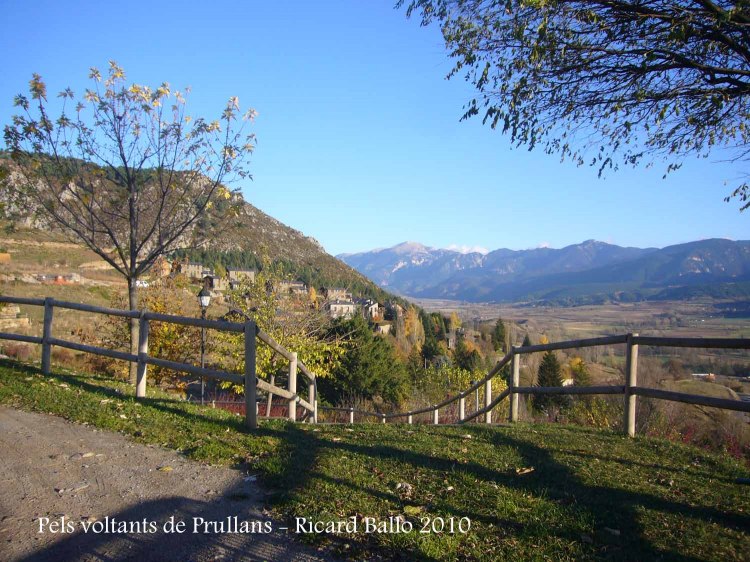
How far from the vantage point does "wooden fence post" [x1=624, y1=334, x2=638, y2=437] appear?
6.77 meters

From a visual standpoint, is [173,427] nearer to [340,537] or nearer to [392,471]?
[392,471]

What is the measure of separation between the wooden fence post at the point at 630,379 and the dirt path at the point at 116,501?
4969 mm

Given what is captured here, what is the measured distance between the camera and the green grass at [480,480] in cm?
352

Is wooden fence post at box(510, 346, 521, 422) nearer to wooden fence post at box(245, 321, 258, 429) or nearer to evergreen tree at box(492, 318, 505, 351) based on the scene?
wooden fence post at box(245, 321, 258, 429)

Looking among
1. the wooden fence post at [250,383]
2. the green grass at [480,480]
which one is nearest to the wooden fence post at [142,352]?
the green grass at [480,480]

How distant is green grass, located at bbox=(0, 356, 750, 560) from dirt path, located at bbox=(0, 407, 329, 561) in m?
0.27

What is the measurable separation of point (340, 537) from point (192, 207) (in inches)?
327

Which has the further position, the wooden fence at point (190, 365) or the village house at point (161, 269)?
the village house at point (161, 269)

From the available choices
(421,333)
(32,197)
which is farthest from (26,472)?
(421,333)

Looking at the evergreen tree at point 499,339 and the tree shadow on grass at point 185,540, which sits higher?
the tree shadow on grass at point 185,540

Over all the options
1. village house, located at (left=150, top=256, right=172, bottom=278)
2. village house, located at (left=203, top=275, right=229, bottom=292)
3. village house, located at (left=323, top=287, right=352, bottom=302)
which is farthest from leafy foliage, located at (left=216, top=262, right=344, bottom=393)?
village house, located at (left=323, top=287, right=352, bottom=302)

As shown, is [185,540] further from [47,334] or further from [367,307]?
[367,307]

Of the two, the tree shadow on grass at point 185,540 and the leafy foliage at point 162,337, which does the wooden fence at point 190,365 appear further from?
the leafy foliage at point 162,337

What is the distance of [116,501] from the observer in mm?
4102
